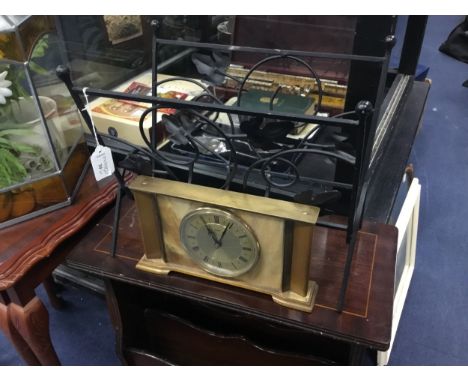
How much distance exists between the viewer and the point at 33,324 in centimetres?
81

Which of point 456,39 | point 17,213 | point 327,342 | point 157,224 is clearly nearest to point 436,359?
→ point 327,342

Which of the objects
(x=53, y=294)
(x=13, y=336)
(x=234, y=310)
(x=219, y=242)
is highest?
(x=219, y=242)

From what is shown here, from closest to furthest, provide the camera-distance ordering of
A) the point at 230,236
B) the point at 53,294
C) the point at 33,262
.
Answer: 1. the point at 230,236
2. the point at 33,262
3. the point at 53,294

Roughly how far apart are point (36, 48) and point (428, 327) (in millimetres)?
1166

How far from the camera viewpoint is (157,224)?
666 millimetres

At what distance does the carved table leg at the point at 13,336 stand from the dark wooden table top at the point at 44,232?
0.09 meters

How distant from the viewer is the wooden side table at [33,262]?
75cm

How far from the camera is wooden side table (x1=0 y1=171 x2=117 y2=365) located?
0.75 metres

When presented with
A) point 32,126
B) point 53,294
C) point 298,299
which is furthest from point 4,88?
point 53,294

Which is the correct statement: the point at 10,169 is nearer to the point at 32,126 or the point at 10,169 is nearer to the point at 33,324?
the point at 32,126

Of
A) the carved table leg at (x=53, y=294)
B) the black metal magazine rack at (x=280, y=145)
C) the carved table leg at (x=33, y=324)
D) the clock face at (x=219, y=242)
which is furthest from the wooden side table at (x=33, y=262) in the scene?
the carved table leg at (x=53, y=294)

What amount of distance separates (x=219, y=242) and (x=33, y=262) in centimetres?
34

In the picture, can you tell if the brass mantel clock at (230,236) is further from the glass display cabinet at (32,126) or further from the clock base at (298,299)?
the glass display cabinet at (32,126)

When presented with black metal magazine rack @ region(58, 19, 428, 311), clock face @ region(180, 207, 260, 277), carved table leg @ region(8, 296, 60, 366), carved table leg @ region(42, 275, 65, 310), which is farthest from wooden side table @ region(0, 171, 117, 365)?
carved table leg @ region(42, 275, 65, 310)
